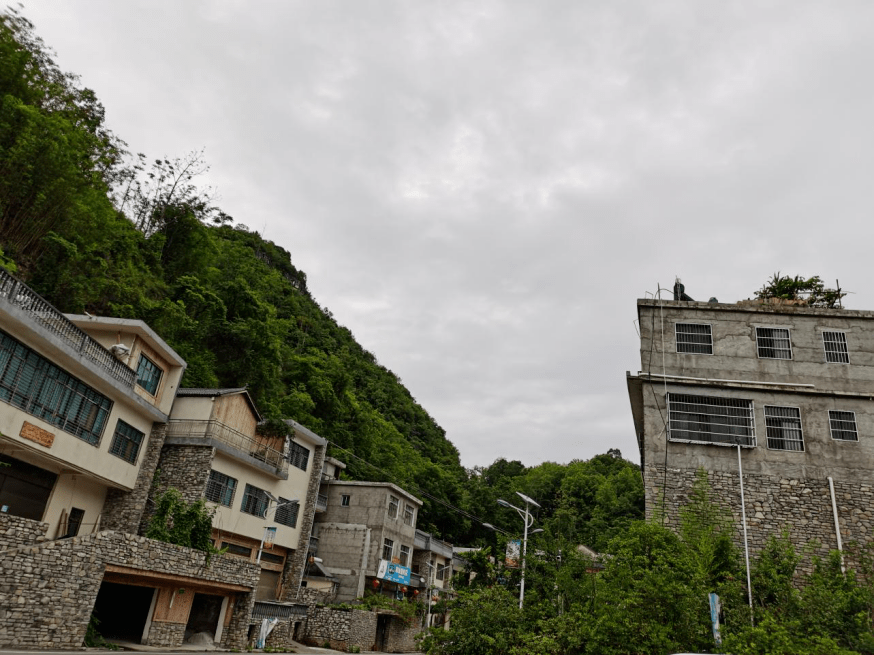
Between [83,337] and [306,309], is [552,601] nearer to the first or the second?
[83,337]

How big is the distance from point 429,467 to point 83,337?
38.9 m

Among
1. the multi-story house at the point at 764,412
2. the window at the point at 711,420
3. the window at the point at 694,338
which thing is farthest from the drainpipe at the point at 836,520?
the window at the point at 694,338

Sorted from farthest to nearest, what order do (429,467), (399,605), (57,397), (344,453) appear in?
(429,467) → (344,453) → (399,605) → (57,397)

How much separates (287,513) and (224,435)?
6.58 metres

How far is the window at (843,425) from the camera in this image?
19.9m

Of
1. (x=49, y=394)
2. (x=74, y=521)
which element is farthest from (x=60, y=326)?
(x=74, y=521)

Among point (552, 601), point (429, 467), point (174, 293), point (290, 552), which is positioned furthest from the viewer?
point (429, 467)

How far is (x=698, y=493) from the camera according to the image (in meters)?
19.6

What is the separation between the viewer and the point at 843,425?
20.0 meters

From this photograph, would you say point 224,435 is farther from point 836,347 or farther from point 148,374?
point 836,347

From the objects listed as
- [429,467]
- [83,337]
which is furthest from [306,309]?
[83,337]

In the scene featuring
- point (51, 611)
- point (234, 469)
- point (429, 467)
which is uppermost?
point (429, 467)

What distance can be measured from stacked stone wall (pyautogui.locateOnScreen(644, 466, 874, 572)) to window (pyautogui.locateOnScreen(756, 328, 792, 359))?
4325mm

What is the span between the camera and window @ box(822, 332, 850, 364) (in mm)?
20906
